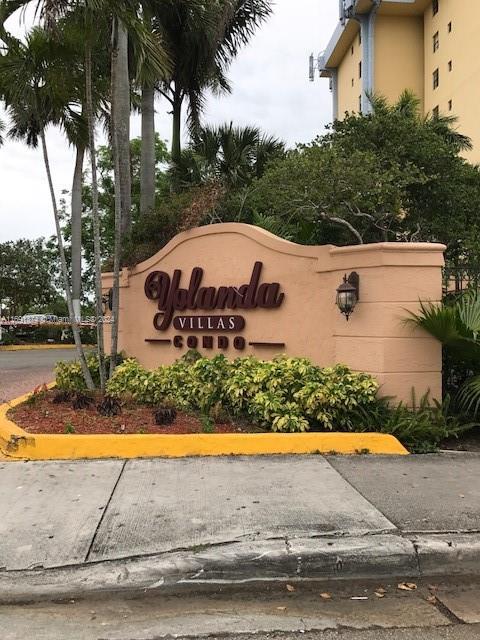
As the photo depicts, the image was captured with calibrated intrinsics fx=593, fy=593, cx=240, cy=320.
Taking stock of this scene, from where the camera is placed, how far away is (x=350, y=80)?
43.6 meters

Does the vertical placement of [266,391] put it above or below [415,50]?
below

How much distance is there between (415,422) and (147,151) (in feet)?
33.3

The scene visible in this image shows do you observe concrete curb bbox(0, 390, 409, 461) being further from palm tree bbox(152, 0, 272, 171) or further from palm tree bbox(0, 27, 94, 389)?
palm tree bbox(152, 0, 272, 171)

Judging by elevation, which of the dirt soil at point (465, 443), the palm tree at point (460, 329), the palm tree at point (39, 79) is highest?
the palm tree at point (39, 79)

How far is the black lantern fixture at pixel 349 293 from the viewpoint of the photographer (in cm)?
699

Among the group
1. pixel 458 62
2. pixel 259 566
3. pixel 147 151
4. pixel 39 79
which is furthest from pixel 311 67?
pixel 259 566

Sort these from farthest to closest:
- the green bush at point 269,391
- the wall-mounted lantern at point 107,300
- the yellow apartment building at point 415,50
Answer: the yellow apartment building at point 415,50, the wall-mounted lantern at point 107,300, the green bush at point 269,391

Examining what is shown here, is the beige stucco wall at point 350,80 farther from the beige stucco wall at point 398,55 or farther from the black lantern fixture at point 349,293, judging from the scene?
the black lantern fixture at point 349,293

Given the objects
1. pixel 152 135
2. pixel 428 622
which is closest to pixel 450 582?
pixel 428 622

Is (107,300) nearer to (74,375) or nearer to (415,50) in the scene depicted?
(74,375)

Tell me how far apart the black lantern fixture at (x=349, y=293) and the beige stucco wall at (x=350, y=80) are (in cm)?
3630

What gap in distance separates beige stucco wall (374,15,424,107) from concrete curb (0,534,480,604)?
128ft

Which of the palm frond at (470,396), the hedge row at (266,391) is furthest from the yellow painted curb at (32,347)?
the palm frond at (470,396)

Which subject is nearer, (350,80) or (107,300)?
(107,300)
